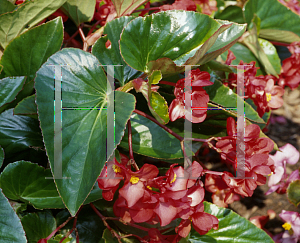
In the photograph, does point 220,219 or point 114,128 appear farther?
point 220,219

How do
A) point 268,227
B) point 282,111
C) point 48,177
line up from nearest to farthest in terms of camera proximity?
point 48,177
point 268,227
point 282,111

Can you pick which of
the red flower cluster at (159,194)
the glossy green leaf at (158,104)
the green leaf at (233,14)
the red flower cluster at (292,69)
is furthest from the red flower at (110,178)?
the green leaf at (233,14)

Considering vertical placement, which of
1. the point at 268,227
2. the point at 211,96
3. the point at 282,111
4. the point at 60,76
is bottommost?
the point at 268,227

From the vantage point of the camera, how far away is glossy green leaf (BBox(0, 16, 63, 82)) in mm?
653

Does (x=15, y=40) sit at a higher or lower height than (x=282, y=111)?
higher

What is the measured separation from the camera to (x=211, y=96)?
2.41ft

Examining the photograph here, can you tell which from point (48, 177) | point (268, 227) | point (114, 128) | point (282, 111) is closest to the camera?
point (114, 128)

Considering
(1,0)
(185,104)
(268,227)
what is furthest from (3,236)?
(268,227)

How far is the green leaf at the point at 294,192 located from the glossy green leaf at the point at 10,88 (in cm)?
83

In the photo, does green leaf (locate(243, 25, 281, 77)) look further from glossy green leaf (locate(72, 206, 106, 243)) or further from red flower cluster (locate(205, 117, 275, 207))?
glossy green leaf (locate(72, 206, 106, 243))

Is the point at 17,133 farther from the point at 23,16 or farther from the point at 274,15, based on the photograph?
the point at 274,15

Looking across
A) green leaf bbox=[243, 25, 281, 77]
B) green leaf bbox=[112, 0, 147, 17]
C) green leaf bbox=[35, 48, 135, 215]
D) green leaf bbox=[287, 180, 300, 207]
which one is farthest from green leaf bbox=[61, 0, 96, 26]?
green leaf bbox=[287, 180, 300, 207]

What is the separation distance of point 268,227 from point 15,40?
1060 millimetres

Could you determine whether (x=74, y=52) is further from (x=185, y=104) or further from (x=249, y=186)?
(x=249, y=186)
